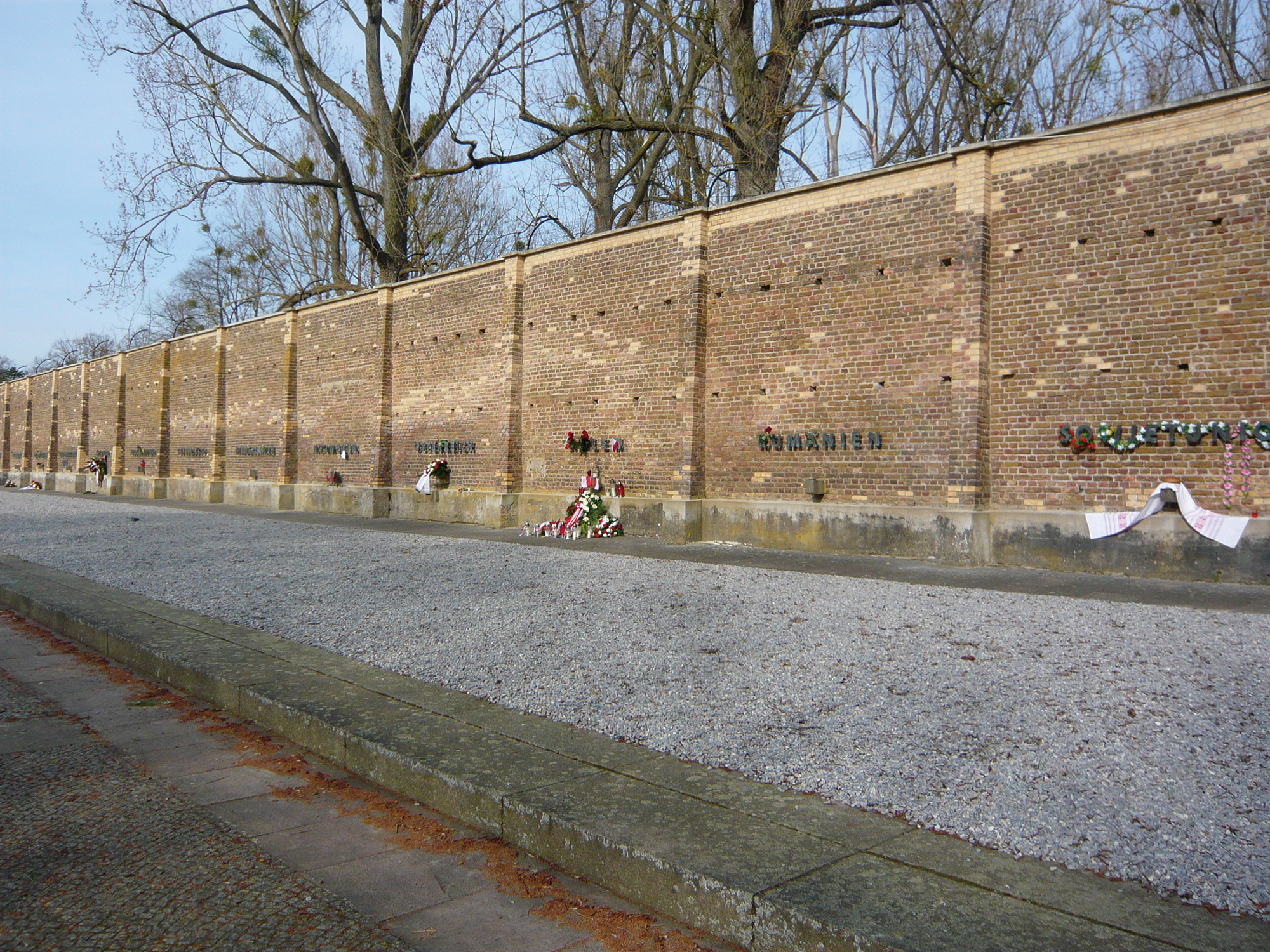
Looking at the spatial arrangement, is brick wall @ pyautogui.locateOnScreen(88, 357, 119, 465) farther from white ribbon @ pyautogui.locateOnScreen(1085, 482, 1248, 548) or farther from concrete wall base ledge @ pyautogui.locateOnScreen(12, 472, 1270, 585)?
white ribbon @ pyautogui.locateOnScreen(1085, 482, 1248, 548)

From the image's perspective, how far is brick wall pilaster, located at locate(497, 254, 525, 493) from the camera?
15.7 m

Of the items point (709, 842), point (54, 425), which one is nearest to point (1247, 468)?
point (709, 842)

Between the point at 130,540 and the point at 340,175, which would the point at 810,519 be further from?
the point at 340,175

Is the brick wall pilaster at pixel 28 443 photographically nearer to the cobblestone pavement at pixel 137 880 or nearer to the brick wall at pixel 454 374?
the brick wall at pixel 454 374

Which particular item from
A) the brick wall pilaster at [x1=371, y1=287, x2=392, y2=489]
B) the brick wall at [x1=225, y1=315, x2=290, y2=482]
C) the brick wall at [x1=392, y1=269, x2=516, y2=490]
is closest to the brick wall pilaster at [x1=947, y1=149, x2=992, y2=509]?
the brick wall at [x1=392, y1=269, x2=516, y2=490]

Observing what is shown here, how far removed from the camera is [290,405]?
73.0 feet

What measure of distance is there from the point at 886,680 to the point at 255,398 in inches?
884

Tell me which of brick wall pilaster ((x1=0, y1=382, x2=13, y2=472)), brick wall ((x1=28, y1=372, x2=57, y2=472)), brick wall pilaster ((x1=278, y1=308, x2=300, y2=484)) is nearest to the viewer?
brick wall pilaster ((x1=278, y1=308, x2=300, y2=484))

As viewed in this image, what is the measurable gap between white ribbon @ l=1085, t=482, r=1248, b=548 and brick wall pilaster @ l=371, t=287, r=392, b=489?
1414cm

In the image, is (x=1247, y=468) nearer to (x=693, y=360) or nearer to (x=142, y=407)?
(x=693, y=360)

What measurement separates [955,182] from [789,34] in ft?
28.6

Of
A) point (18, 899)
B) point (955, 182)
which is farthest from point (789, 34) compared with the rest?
point (18, 899)

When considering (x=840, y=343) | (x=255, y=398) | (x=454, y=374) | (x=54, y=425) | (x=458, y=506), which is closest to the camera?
(x=840, y=343)

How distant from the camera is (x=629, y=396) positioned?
13906mm
